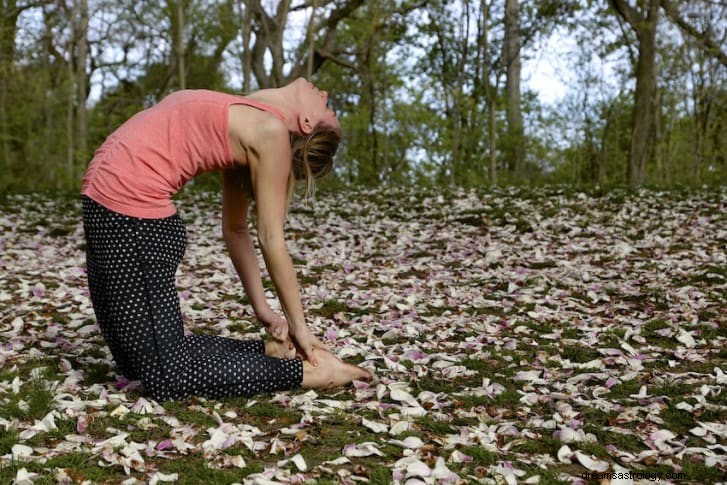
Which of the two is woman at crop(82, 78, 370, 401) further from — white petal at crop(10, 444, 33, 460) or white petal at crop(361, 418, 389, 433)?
white petal at crop(10, 444, 33, 460)

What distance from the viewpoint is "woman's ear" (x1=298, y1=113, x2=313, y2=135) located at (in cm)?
352

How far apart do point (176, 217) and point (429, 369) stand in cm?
176

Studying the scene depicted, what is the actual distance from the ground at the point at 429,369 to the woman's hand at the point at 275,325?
46 centimetres

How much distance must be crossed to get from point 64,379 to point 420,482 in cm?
230

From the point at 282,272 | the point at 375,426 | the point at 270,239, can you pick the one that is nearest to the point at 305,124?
the point at 270,239

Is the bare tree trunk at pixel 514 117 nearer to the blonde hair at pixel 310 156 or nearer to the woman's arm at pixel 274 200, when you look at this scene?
the blonde hair at pixel 310 156

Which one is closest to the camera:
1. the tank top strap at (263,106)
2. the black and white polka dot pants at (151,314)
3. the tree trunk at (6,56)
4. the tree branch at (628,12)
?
the black and white polka dot pants at (151,314)

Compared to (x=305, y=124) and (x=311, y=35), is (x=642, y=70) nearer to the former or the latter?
(x=311, y=35)

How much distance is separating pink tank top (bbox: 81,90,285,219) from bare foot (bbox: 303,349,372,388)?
43.8 inches

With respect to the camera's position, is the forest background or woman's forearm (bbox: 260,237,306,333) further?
the forest background

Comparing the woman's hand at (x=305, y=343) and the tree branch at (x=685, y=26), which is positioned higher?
the tree branch at (x=685, y=26)

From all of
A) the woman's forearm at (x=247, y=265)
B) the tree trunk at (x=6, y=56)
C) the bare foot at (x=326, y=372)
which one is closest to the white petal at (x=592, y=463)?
the bare foot at (x=326, y=372)

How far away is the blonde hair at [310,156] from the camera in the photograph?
3602 mm

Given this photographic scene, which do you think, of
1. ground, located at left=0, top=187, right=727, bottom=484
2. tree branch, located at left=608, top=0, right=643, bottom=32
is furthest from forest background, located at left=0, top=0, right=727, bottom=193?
ground, located at left=0, top=187, right=727, bottom=484
